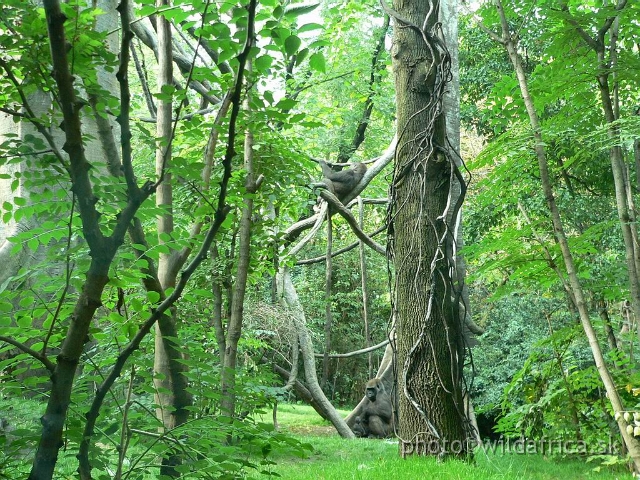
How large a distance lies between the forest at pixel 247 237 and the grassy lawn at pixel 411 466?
4 cm

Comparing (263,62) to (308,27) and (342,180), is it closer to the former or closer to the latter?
(308,27)

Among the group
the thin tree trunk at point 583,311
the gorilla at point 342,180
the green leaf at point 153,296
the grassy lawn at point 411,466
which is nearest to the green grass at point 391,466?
the grassy lawn at point 411,466

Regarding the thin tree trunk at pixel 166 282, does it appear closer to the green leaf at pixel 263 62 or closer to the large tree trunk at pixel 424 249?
the green leaf at pixel 263 62

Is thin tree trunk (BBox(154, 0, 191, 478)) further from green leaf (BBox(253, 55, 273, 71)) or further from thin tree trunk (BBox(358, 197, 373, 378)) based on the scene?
thin tree trunk (BBox(358, 197, 373, 378))

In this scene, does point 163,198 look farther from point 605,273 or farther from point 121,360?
point 605,273

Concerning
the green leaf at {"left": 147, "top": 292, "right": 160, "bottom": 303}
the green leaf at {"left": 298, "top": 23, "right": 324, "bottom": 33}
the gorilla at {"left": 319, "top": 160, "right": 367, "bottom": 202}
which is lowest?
the green leaf at {"left": 147, "top": 292, "right": 160, "bottom": 303}

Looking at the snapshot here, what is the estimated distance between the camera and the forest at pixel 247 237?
4.20ft

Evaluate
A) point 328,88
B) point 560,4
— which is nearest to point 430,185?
point 560,4

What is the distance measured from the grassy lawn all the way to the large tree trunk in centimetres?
28

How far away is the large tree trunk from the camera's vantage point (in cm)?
393

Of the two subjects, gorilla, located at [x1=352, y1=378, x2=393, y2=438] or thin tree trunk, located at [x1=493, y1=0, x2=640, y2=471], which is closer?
thin tree trunk, located at [x1=493, y1=0, x2=640, y2=471]

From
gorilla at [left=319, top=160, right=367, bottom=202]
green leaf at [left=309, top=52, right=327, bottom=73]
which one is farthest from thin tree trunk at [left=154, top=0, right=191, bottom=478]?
gorilla at [left=319, top=160, right=367, bottom=202]

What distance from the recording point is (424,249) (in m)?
4.11

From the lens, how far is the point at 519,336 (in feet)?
37.8
